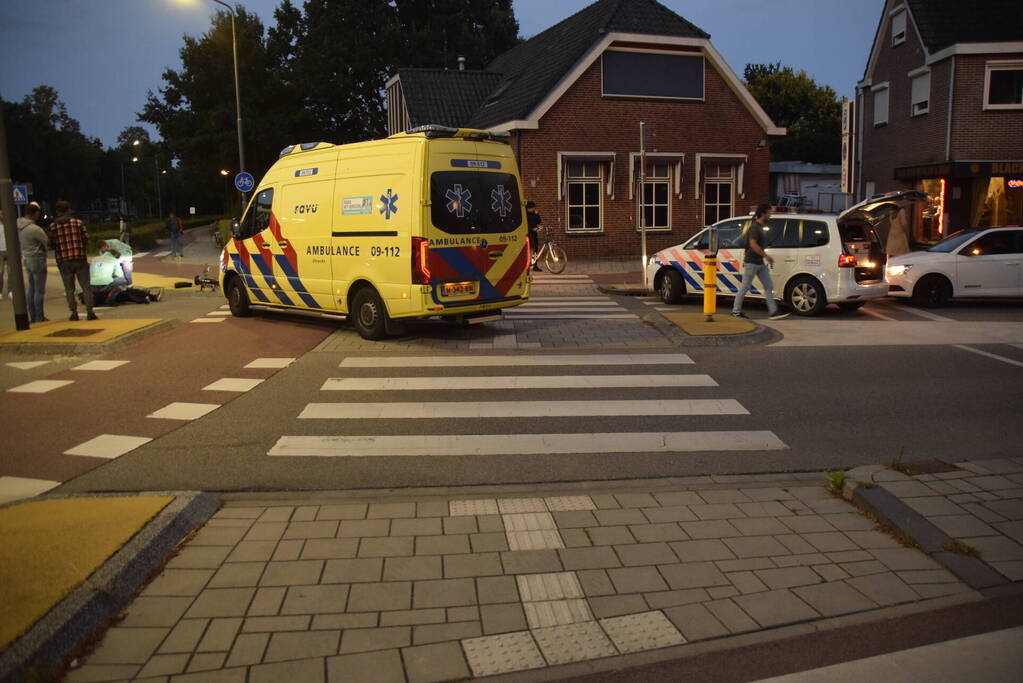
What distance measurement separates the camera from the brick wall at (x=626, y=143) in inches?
1043

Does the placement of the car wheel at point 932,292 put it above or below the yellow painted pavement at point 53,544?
above

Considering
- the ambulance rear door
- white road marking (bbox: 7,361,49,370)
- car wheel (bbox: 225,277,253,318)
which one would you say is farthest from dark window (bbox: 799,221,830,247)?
white road marking (bbox: 7,361,49,370)

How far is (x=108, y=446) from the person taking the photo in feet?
22.5

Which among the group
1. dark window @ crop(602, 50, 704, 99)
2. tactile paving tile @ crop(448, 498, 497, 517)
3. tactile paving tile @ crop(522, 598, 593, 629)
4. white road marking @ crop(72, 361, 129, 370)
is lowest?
tactile paving tile @ crop(522, 598, 593, 629)

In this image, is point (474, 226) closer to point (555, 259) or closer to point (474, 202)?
point (474, 202)

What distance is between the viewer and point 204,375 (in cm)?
969

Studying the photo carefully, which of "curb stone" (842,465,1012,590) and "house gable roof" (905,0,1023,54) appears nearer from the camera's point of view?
"curb stone" (842,465,1012,590)

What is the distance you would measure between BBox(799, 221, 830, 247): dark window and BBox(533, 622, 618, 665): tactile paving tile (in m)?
11.3

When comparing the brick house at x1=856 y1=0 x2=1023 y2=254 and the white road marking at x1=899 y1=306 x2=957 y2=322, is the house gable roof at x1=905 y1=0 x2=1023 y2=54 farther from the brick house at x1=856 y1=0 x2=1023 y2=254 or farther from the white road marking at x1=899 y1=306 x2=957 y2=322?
the white road marking at x1=899 y1=306 x2=957 y2=322

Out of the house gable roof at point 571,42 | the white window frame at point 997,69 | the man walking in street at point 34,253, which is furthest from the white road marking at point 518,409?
the white window frame at point 997,69

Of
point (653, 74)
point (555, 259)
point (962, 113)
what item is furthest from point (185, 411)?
point (962, 113)

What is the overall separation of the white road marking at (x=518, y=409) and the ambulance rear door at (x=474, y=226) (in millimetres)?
3322

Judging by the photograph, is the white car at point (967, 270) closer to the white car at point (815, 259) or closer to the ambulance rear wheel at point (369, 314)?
the white car at point (815, 259)

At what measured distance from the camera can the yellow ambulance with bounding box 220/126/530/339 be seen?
11.1 meters
